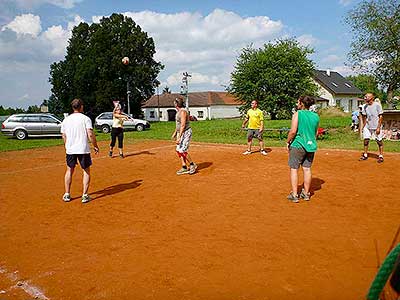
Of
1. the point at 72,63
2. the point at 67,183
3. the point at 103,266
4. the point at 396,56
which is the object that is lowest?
the point at 103,266

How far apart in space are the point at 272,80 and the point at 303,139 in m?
20.9

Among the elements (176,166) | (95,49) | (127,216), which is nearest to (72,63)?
(95,49)

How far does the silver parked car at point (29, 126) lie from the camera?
2222cm

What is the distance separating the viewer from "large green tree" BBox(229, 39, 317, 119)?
26172 millimetres

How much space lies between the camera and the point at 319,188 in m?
7.14

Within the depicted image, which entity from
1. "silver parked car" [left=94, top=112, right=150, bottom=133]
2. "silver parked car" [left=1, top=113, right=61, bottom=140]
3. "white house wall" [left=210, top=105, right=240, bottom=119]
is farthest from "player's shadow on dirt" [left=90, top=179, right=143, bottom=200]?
"white house wall" [left=210, top=105, right=240, bottom=119]

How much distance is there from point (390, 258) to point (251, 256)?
7.71 feet

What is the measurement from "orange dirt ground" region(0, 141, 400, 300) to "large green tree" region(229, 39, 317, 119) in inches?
713

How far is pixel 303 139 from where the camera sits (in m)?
6.09

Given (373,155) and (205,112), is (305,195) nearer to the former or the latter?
(373,155)

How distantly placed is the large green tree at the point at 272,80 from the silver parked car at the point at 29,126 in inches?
505


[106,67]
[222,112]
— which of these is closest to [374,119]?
[106,67]

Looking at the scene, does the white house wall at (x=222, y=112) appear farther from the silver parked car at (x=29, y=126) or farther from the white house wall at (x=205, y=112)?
the silver parked car at (x=29, y=126)

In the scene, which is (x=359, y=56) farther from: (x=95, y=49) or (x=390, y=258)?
(x=95, y=49)
